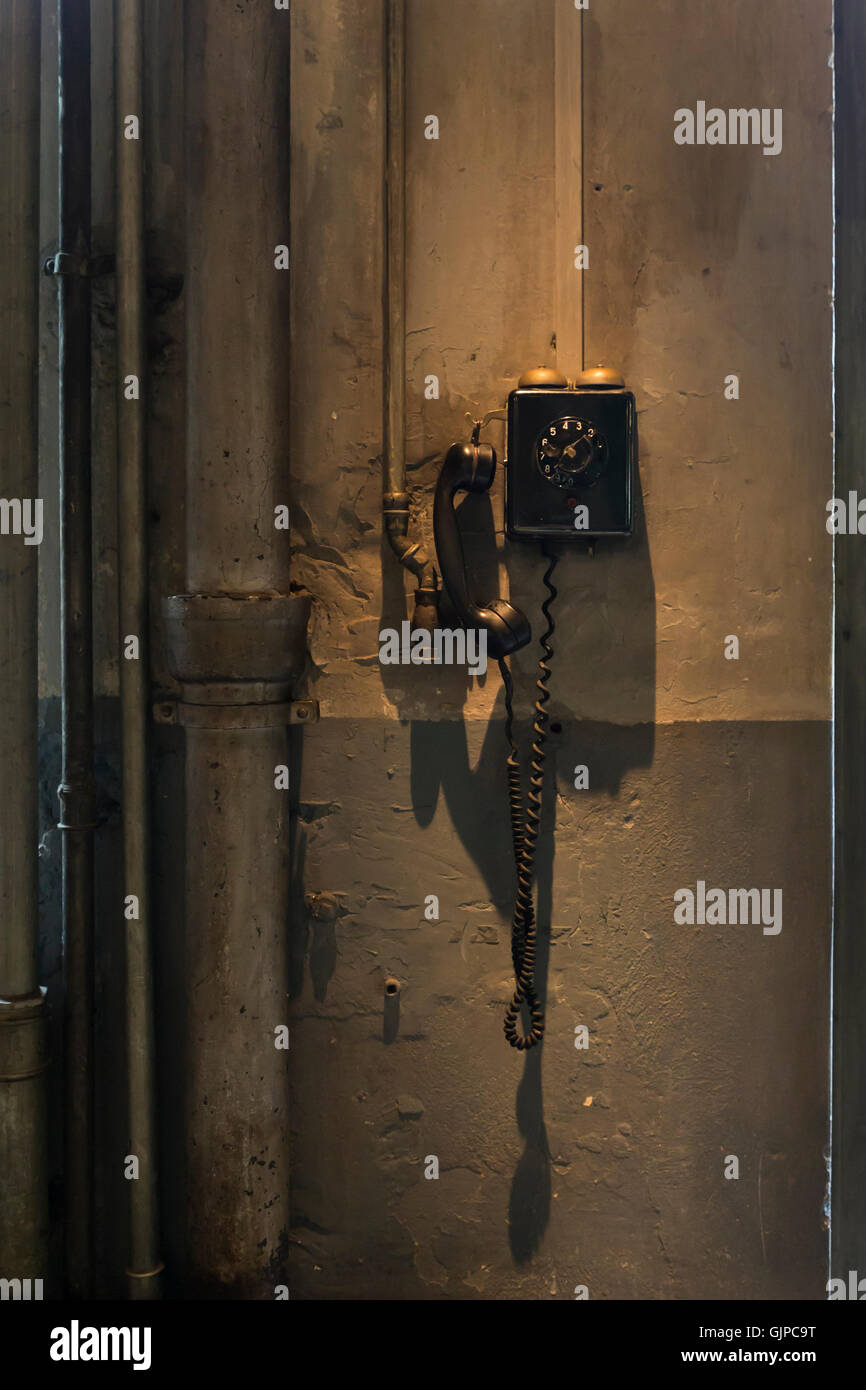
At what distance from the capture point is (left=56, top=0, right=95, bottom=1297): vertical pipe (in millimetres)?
1557

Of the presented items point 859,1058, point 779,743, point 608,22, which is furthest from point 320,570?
point 859,1058

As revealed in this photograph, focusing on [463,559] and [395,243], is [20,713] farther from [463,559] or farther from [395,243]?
[395,243]

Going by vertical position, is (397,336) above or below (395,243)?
below

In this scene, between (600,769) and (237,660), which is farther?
(600,769)

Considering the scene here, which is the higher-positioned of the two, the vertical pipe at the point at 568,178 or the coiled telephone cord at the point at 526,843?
the vertical pipe at the point at 568,178

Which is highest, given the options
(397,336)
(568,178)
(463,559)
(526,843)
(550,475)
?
(568,178)

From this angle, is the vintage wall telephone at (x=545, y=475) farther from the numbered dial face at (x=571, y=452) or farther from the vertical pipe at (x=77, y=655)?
the vertical pipe at (x=77, y=655)

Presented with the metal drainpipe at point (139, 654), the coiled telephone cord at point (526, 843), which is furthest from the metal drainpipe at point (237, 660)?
the coiled telephone cord at point (526, 843)

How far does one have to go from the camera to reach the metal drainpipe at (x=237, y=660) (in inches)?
57.8

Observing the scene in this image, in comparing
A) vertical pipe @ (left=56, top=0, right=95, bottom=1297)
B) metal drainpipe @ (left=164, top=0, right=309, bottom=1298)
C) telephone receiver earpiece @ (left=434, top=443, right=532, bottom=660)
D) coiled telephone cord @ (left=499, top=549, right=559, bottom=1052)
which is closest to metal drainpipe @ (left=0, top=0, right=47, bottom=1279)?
vertical pipe @ (left=56, top=0, right=95, bottom=1297)

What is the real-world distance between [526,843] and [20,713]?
903 mm

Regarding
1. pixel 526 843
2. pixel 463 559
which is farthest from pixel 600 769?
pixel 463 559

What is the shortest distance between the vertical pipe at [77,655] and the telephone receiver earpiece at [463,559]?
0.64 m

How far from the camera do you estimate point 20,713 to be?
1.53 metres
